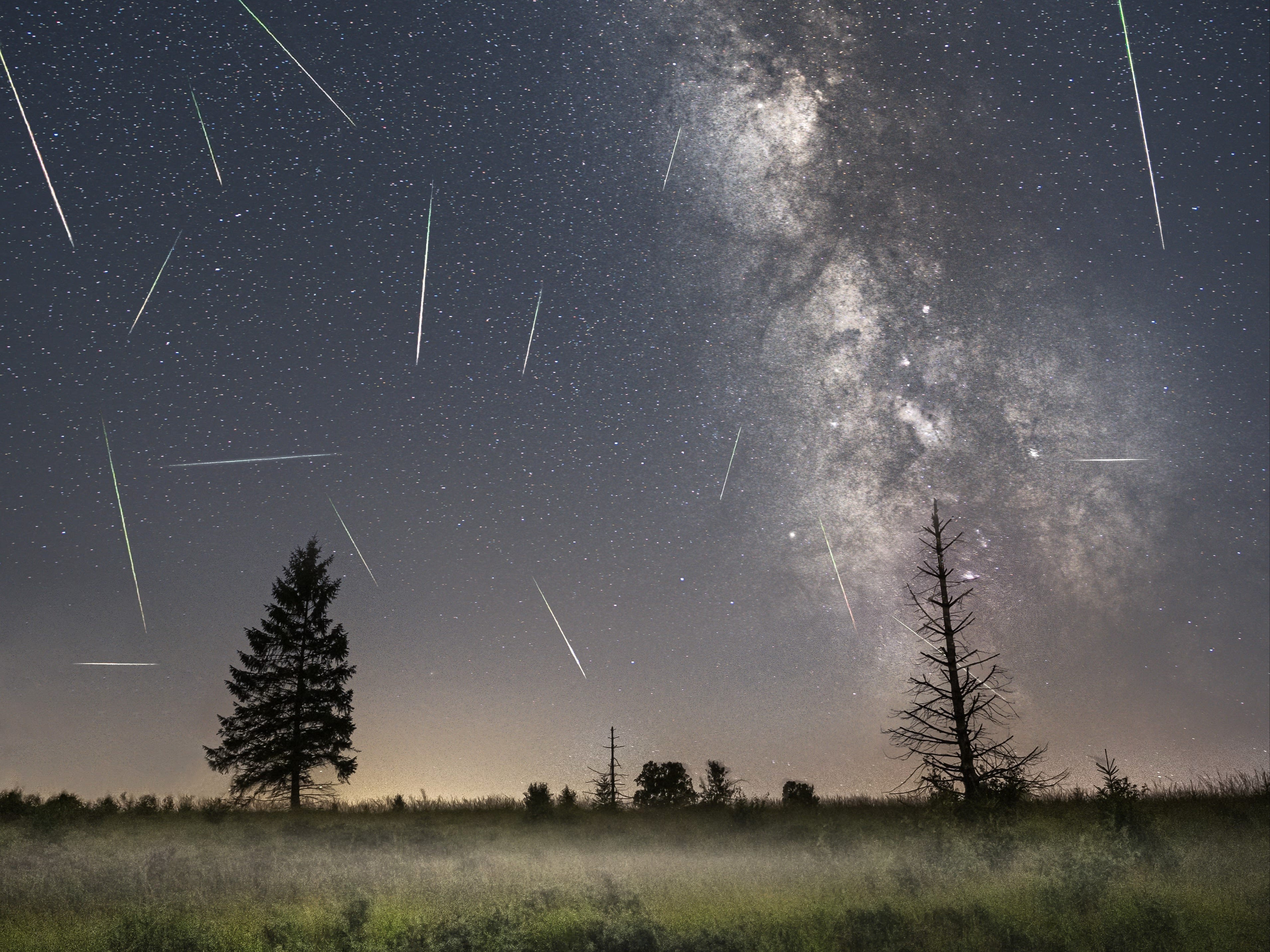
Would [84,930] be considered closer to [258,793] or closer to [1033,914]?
[1033,914]

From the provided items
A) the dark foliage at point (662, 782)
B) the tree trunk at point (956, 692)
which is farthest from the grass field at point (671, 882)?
the dark foliage at point (662, 782)

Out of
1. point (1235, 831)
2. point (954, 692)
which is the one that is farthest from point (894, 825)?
point (1235, 831)

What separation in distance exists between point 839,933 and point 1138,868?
6453mm

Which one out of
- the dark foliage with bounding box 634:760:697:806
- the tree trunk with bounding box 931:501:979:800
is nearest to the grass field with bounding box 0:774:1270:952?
the tree trunk with bounding box 931:501:979:800

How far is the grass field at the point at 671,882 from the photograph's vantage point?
38.1 feet

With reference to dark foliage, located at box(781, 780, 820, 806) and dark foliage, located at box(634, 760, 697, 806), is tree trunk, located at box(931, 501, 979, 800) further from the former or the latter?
dark foliage, located at box(634, 760, 697, 806)

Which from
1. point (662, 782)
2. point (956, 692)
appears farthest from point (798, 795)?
point (662, 782)

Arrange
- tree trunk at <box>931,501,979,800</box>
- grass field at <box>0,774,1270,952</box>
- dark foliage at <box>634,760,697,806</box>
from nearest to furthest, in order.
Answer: grass field at <box>0,774,1270,952</box>
tree trunk at <box>931,501,979,800</box>
dark foliage at <box>634,760,697,806</box>

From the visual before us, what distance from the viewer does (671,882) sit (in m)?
16.1

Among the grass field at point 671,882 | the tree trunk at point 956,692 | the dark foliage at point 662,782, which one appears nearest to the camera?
the grass field at point 671,882

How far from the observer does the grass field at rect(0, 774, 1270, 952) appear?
38.1ft

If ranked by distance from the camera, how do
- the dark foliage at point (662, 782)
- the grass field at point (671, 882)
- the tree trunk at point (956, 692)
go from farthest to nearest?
the dark foliage at point (662, 782)
the tree trunk at point (956, 692)
the grass field at point (671, 882)

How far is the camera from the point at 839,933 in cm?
1200

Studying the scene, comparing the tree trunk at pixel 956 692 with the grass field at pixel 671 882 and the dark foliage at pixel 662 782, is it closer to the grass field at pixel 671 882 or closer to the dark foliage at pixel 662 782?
the grass field at pixel 671 882
